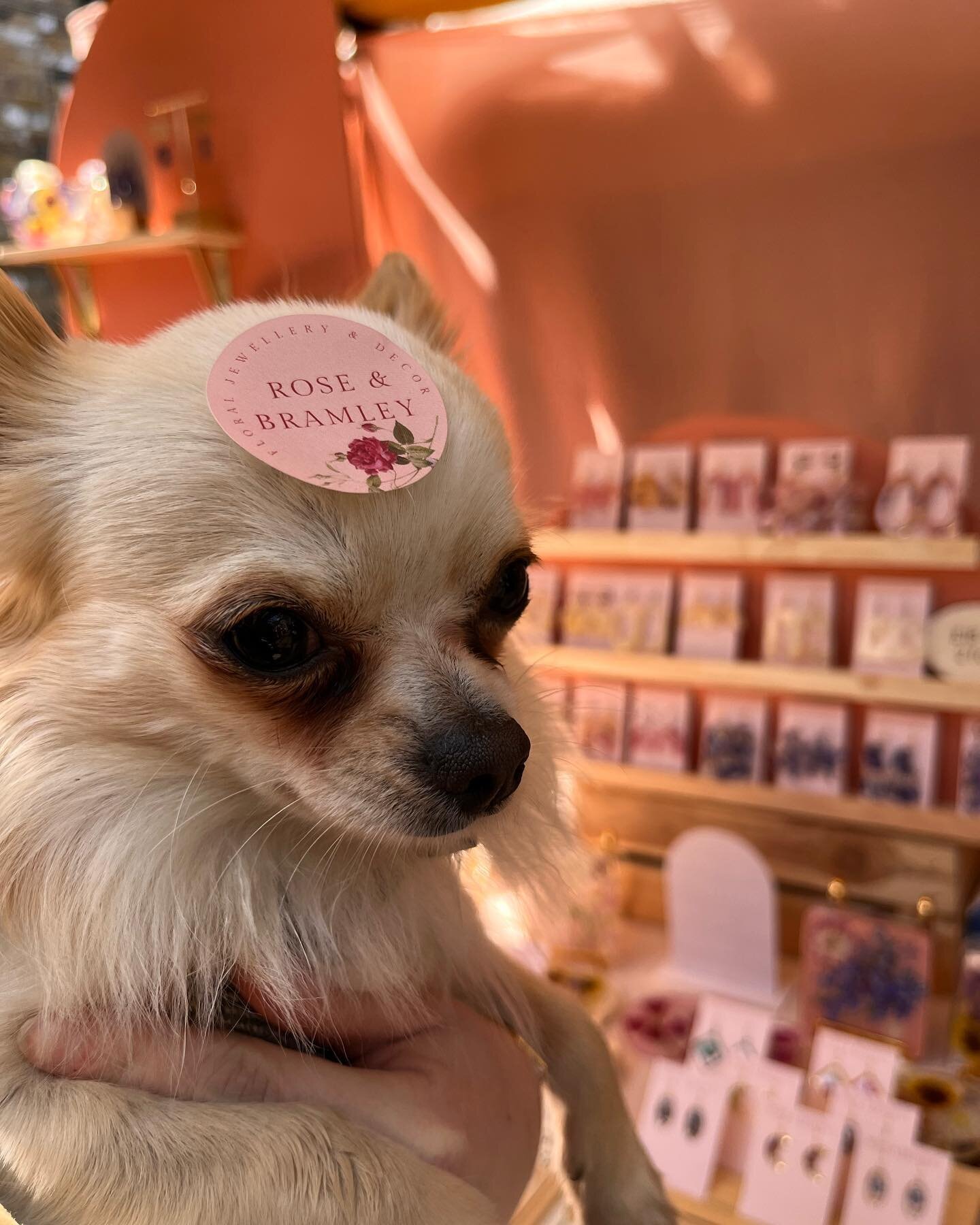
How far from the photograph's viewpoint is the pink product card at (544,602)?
8.04 ft

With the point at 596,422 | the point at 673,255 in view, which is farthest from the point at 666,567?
the point at 673,255

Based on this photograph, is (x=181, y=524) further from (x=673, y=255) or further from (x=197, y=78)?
(x=197, y=78)

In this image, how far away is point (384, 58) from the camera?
244 cm

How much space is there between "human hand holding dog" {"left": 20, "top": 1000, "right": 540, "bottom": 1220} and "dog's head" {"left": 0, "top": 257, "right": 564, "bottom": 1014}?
168mm

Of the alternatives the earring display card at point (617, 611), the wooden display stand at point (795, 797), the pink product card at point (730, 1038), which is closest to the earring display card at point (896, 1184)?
the pink product card at point (730, 1038)

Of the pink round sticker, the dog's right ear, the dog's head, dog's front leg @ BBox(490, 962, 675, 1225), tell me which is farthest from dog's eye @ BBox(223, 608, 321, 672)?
dog's front leg @ BBox(490, 962, 675, 1225)

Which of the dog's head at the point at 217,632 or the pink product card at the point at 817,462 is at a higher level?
the dog's head at the point at 217,632

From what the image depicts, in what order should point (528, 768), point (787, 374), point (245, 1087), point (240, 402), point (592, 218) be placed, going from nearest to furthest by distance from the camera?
point (240, 402) < point (245, 1087) < point (528, 768) < point (787, 374) < point (592, 218)

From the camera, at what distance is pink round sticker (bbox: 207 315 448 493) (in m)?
0.76

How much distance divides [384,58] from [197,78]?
1.61 feet

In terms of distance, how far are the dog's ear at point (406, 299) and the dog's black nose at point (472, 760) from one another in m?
0.53

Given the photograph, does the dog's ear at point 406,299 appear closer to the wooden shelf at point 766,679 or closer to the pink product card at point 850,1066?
the wooden shelf at point 766,679

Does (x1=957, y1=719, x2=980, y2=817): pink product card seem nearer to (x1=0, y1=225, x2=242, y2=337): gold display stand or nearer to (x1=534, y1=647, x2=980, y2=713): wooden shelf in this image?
(x1=534, y1=647, x2=980, y2=713): wooden shelf

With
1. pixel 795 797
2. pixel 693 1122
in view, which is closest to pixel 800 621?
pixel 795 797
